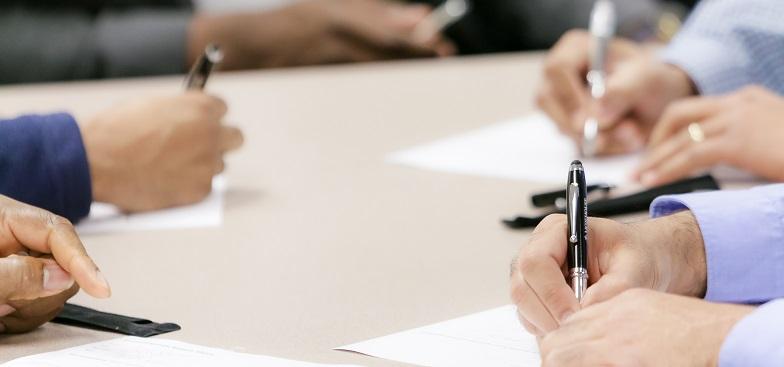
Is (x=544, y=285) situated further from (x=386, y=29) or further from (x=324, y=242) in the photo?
(x=386, y=29)

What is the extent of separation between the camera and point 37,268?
749 mm

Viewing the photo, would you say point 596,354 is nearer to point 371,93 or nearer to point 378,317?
point 378,317

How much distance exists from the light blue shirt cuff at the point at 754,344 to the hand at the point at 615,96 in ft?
2.34

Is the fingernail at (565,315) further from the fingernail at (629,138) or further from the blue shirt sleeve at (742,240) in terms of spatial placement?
the fingernail at (629,138)

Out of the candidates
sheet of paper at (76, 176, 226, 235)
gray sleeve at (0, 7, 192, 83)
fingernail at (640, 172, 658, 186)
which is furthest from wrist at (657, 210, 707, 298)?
gray sleeve at (0, 7, 192, 83)

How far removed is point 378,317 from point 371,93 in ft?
3.01

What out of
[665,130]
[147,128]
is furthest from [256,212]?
[665,130]

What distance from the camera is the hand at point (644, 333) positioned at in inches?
24.1

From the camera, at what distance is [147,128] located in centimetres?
116

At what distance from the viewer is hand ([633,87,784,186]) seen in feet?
3.74

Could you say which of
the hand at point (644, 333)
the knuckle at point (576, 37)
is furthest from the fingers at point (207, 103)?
the hand at point (644, 333)

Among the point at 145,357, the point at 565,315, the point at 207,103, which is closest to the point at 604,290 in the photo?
the point at 565,315

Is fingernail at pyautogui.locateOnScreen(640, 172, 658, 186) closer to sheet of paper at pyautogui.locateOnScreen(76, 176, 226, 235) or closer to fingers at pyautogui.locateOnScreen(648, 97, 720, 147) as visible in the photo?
fingers at pyautogui.locateOnScreen(648, 97, 720, 147)

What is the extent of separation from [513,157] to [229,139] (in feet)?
1.05
